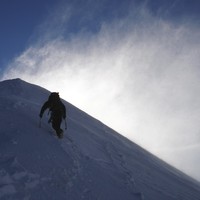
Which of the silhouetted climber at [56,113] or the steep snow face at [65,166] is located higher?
the silhouetted climber at [56,113]

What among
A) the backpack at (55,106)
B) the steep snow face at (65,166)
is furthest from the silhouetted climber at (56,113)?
the steep snow face at (65,166)

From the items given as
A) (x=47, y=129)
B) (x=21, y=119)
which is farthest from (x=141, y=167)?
(x=21, y=119)

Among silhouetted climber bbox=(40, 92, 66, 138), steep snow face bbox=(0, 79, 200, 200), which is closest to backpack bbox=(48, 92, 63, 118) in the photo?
silhouetted climber bbox=(40, 92, 66, 138)

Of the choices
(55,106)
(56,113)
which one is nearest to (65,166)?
(56,113)

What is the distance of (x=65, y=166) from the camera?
10.2m

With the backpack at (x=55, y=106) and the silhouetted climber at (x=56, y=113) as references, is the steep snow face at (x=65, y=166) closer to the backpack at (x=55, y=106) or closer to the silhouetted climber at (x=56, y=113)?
the silhouetted climber at (x=56, y=113)

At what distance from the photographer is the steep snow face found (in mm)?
8602

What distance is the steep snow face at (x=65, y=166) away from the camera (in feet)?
28.2

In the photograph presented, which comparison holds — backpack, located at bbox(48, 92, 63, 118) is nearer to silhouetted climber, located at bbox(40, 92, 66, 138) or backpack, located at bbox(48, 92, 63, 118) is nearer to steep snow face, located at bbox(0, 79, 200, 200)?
silhouetted climber, located at bbox(40, 92, 66, 138)

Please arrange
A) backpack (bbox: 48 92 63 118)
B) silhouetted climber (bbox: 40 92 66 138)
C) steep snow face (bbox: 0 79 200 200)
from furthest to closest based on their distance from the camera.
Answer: backpack (bbox: 48 92 63 118) < silhouetted climber (bbox: 40 92 66 138) < steep snow face (bbox: 0 79 200 200)

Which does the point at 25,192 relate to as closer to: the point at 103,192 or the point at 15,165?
the point at 15,165

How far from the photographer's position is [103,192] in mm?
9594

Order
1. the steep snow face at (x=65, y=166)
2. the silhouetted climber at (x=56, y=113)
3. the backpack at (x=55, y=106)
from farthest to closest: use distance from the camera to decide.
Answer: the backpack at (x=55, y=106)
the silhouetted climber at (x=56, y=113)
the steep snow face at (x=65, y=166)

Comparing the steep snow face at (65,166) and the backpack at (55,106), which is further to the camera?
the backpack at (55,106)
